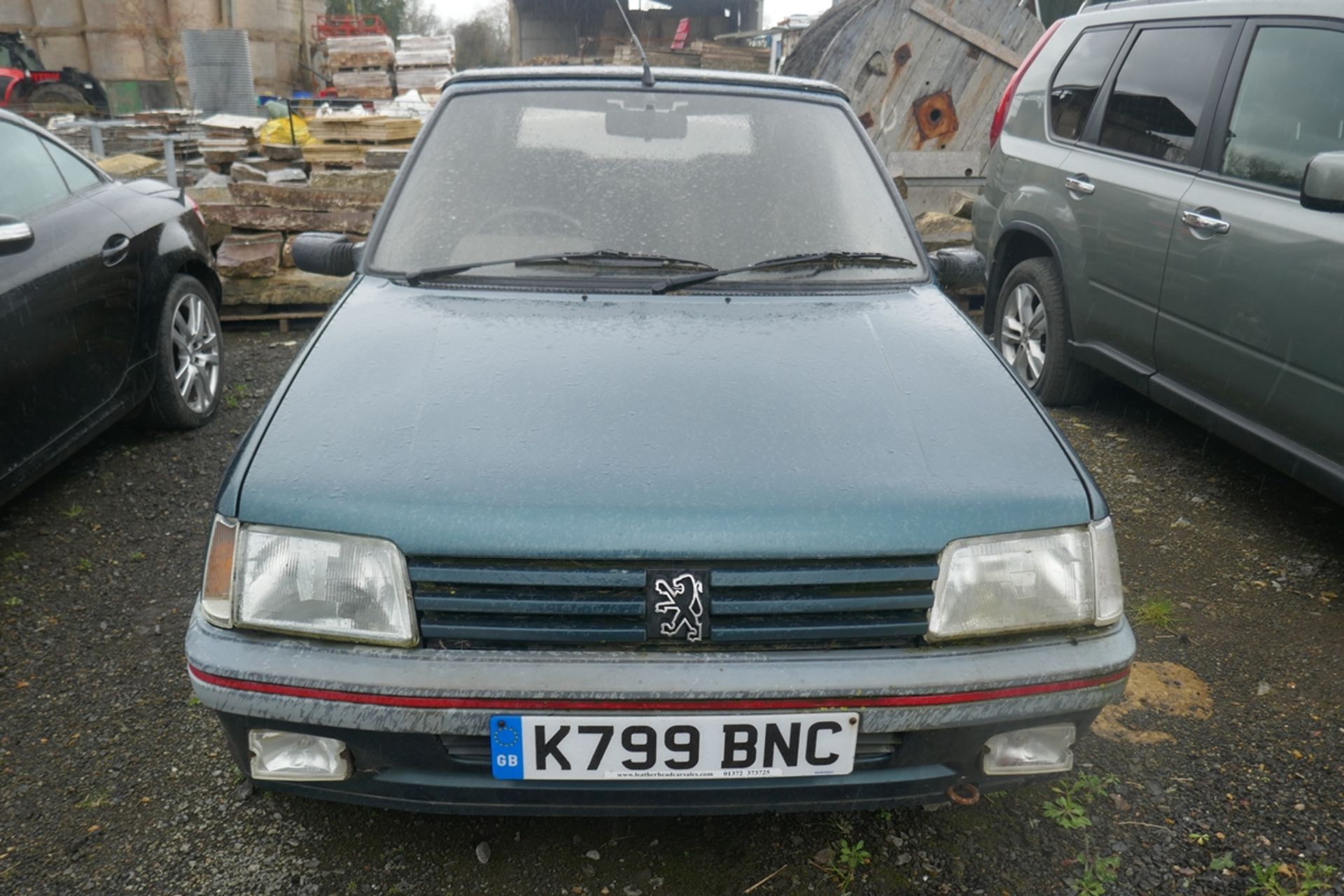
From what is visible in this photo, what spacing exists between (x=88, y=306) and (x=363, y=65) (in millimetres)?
16875

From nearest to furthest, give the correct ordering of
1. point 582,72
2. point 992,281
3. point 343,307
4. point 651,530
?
point 651,530 → point 343,307 → point 582,72 → point 992,281

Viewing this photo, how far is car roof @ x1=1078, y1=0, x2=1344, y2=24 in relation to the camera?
3227mm

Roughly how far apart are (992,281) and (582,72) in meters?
3.04

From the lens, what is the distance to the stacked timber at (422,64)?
17688mm

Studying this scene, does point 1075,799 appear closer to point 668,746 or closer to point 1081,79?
point 668,746

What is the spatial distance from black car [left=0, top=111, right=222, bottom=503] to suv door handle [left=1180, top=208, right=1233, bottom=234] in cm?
390

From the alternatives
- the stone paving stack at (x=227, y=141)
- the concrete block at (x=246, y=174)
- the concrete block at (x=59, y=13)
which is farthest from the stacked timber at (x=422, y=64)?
the concrete block at (x=59, y=13)

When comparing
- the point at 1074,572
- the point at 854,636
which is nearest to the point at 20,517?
the point at 854,636

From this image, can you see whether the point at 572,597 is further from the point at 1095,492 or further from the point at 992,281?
the point at 992,281

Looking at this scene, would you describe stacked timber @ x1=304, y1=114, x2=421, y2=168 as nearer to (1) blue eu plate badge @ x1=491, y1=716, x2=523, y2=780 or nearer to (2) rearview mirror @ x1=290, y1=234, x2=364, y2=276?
(2) rearview mirror @ x1=290, y1=234, x2=364, y2=276

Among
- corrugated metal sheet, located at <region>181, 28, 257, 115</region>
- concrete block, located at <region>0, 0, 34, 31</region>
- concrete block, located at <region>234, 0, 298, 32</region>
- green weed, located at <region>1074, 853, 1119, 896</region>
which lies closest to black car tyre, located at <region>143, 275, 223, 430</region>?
green weed, located at <region>1074, 853, 1119, 896</region>

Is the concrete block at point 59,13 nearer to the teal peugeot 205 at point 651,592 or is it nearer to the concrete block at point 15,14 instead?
the concrete block at point 15,14

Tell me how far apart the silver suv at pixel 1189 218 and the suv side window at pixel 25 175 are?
417cm

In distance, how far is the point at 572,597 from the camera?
1.61m
